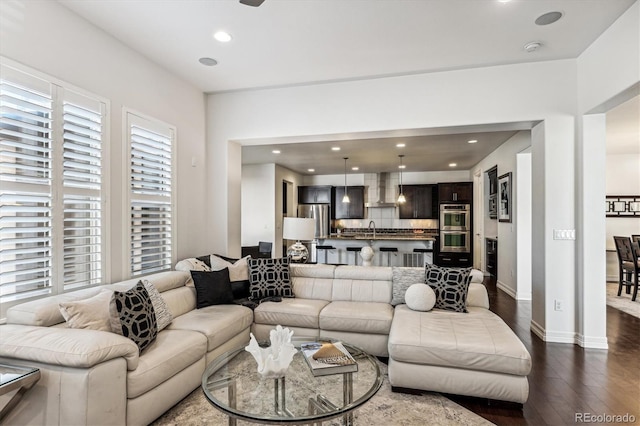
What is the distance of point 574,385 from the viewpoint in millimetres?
2662

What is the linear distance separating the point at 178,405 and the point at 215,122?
3.51 metres

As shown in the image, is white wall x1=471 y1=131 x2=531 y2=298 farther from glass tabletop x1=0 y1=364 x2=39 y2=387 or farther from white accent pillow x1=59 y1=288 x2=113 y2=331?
glass tabletop x1=0 y1=364 x2=39 y2=387

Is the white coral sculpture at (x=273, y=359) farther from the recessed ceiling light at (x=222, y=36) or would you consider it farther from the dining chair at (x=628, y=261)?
the dining chair at (x=628, y=261)

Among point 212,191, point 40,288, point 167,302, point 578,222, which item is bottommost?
point 167,302

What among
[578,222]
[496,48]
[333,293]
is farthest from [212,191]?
[578,222]

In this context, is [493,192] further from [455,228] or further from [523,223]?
[455,228]

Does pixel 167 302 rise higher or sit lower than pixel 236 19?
lower

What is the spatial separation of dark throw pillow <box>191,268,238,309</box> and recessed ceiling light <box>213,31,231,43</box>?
229 centimetres

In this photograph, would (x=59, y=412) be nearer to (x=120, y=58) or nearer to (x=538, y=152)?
(x=120, y=58)

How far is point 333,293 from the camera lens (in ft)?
12.5

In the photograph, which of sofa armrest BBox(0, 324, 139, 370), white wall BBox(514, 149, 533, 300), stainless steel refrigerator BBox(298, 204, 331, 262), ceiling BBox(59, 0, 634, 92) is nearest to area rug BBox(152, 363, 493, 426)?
sofa armrest BBox(0, 324, 139, 370)

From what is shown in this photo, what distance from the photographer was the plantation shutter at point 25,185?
2.25 metres

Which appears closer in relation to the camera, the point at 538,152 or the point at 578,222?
the point at 578,222

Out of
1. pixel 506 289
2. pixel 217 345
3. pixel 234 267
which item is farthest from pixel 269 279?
pixel 506 289
